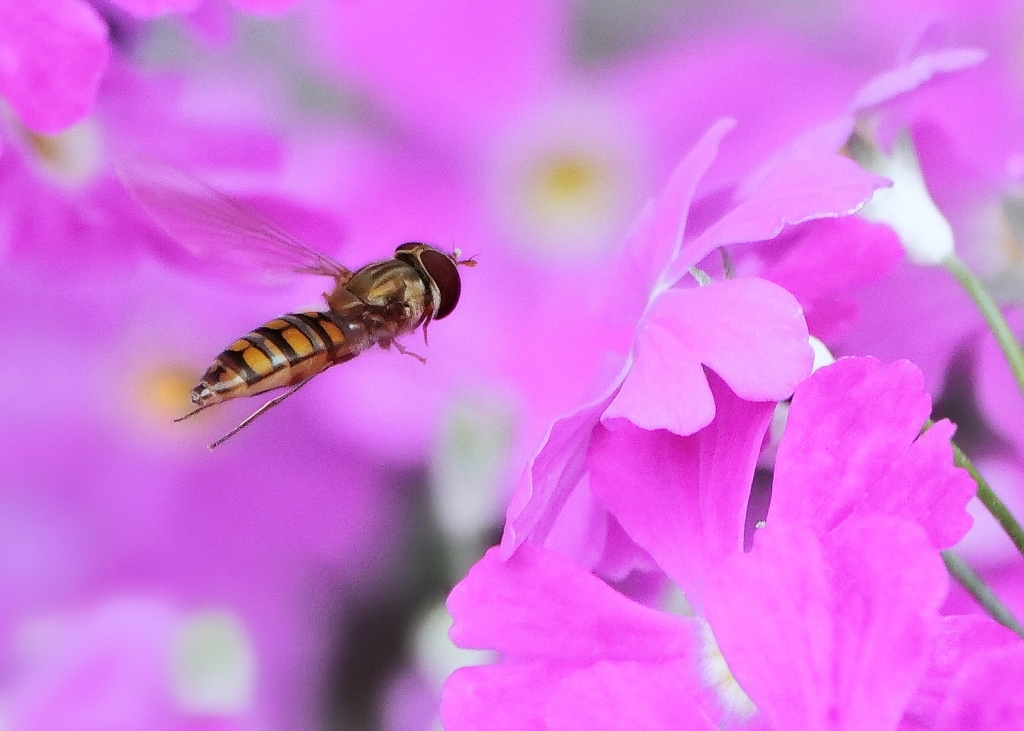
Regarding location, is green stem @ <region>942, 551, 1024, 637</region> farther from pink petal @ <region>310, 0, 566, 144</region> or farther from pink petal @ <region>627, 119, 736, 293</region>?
pink petal @ <region>310, 0, 566, 144</region>

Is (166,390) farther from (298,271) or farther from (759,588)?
(759,588)

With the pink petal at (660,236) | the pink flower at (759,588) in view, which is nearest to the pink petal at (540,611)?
the pink flower at (759,588)

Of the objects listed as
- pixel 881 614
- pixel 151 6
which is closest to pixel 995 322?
pixel 881 614

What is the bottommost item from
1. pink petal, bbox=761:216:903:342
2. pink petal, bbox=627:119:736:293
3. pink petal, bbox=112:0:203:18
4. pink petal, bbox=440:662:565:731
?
pink petal, bbox=440:662:565:731

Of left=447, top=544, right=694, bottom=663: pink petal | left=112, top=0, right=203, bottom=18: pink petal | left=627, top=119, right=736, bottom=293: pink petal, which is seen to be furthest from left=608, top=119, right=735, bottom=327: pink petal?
left=112, top=0, right=203, bottom=18: pink petal

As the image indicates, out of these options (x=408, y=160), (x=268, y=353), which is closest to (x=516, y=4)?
(x=408, y=160)

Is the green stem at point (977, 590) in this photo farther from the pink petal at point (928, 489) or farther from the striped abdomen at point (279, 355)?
the striped abdomen at point (279, 355)
